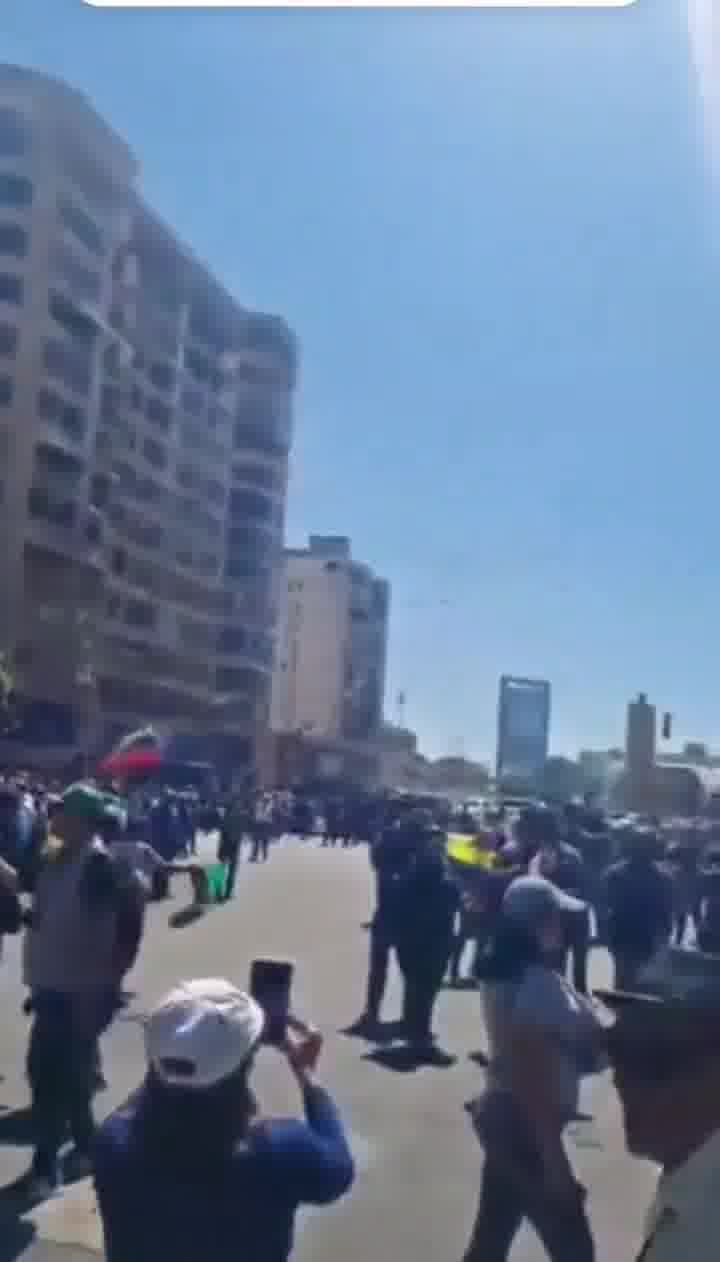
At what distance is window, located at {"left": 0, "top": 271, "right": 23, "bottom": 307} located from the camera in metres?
3.32

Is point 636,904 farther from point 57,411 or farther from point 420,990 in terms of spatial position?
point 420,990

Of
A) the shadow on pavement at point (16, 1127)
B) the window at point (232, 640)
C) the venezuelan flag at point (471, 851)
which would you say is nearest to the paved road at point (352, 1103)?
the shadow on pavement at point (16, 1127)

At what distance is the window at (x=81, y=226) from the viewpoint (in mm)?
3346

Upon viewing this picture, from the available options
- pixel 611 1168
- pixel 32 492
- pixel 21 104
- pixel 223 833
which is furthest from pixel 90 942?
pixel 21 104

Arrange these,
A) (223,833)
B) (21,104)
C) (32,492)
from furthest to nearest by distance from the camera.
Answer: (223,833)
(32,492)
(21,104)

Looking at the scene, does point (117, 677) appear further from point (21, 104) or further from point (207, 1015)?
point (207, 1015)

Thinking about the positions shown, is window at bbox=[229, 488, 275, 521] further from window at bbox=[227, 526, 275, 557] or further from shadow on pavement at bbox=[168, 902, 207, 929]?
shadow on pavement at bbox=[168, 902, 207, 929]

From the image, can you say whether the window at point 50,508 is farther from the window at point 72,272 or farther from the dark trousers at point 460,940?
the dark trousers at point 460,940

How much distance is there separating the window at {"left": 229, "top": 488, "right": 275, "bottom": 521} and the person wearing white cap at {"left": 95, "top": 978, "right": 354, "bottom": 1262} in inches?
47.6

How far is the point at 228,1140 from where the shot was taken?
76.1 inches

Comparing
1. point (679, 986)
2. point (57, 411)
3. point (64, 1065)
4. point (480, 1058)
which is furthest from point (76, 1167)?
point (679, 986)

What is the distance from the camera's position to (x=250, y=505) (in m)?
3.14

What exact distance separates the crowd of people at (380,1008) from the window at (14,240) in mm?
1150

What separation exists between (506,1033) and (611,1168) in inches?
19.5
